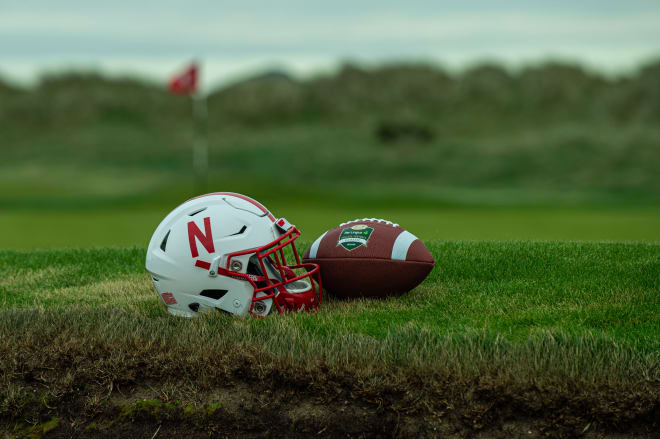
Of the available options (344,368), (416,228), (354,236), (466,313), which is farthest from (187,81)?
(344,368)

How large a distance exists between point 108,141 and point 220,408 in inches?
2240

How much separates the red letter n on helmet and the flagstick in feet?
63.8

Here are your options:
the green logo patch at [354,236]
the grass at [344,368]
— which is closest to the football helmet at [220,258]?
the grass at [344,368]

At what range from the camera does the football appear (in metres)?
5.34

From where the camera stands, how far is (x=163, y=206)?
69.6 feet

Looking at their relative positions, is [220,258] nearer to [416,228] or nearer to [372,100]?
[416,228]

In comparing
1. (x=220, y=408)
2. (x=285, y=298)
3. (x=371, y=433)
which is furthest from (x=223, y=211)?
(x=371, y=433)

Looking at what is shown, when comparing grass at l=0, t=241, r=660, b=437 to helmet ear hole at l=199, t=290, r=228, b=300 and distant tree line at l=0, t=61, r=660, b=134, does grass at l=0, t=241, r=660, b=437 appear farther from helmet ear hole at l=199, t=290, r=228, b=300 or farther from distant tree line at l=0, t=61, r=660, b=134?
distant tree line at l=0, t=61, r=660, b=134

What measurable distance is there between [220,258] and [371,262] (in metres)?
1.28

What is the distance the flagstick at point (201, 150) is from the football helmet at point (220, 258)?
19264mm

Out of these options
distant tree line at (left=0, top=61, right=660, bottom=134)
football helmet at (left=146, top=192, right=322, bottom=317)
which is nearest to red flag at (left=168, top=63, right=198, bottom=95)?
football helmet at (left=146, top=192, right=322, bottom=317)

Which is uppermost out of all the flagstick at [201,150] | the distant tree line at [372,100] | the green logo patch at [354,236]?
the distant tree line at [372,100]

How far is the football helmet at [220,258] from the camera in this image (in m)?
4.63

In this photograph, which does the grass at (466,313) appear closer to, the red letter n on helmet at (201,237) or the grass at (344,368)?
the grass at (344,368)
